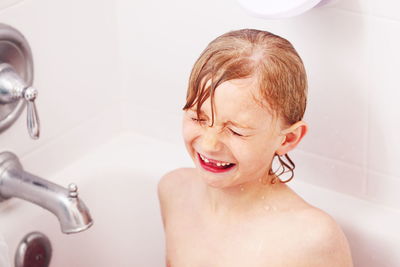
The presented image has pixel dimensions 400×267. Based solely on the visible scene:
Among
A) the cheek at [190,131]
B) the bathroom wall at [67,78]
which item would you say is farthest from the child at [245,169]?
the bathroom wall at [67,78]

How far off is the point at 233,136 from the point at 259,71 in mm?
105

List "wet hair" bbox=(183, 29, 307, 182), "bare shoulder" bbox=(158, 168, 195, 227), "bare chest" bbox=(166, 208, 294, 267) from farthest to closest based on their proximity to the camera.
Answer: "bare shoulder" bbox=(158, 168, 195, 227) < "bare chest" bbox=(166, 208, 294, 267) < "wet hair" bbox=(183, 29, 307, 182)

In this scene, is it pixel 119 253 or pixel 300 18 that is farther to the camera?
pixel 119 253

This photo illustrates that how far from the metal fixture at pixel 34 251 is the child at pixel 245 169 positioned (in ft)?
0.77

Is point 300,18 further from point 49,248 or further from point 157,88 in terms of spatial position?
point 49,248

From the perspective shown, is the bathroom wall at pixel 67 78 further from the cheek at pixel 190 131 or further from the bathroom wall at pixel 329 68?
the cheek at pixel 190 131

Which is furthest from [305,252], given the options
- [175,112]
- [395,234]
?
[175,112]

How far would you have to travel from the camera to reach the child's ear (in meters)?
1.15

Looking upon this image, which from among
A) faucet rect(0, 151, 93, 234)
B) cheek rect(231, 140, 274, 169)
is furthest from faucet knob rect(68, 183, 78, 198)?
cheek rect(231, 140, 274, 169)

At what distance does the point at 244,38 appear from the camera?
44.4 inches

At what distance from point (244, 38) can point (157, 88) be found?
488 mm

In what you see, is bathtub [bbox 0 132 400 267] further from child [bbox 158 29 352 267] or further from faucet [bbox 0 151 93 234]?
child [bbox 158 29 352 267]

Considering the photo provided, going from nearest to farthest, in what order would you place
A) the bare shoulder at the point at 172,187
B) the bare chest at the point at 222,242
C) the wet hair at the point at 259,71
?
the wet hair at the point at 259,71 < the bare chest at the point at 222,242 < the bare shoulder at the point at 172,187

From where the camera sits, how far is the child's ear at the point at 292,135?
115 centimetres
